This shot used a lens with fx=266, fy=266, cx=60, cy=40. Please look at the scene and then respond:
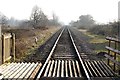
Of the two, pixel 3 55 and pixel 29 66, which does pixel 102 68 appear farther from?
pixel 3 55

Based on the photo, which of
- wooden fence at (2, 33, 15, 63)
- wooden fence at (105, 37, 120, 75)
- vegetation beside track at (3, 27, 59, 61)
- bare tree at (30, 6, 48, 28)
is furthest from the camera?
bare tree at (30, 6, 48, 28)

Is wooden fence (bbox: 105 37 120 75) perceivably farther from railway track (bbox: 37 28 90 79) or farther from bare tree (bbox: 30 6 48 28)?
bare tree (bbox: 30 6 48 28)

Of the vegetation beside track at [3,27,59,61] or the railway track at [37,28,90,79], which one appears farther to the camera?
the vegetation beside track at [3,27,59,61]

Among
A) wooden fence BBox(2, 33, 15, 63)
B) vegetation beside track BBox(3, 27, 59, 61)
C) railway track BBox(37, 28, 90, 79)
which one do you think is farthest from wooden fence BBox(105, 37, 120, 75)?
vegetation beside track BBox(3, 27, 59, 61)

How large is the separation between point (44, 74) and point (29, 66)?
1873 mm

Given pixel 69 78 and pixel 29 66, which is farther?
pixel 29 66

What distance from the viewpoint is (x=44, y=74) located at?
9.23 m

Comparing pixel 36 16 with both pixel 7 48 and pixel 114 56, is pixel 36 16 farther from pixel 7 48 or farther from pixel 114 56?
pixel 114 56

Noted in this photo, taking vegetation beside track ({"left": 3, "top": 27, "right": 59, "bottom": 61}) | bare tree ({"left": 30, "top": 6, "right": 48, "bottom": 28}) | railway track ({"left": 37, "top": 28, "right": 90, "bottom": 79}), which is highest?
bare tree ({"left": 30, "top": 6, "right": 48, "bottom": 28})

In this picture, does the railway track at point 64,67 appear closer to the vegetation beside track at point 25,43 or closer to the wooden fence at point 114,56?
the wooden fence at point 114,56

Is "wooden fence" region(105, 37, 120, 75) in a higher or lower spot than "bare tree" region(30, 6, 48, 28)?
lower

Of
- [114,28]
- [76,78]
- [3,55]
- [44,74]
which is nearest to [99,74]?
[76,78]

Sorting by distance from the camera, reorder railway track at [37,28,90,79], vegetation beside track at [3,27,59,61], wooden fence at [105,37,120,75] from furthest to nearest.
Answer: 1. vegetation beside track at [3,27,59,61]
2. wooden fence at [105,37,120,75]
3. railway track at [37,28,90,79]

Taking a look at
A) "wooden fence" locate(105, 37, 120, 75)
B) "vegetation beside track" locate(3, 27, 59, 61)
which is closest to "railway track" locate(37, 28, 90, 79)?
"wooden fence" locate(105, 37, 120, 75)
